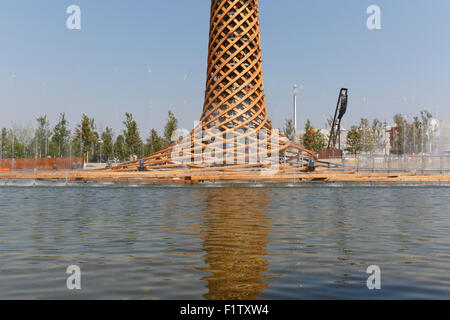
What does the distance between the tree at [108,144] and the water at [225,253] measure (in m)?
48.5

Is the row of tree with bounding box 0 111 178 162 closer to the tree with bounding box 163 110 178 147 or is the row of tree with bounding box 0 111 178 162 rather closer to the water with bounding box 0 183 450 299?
the tree with bounding box 163 110 178 147

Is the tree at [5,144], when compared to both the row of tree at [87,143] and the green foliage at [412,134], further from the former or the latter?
the green foliage at [412,134]

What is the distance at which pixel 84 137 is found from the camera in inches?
2158

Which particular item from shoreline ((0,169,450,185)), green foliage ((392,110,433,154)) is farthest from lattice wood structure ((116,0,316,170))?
green foliage ((392,110,433,154))

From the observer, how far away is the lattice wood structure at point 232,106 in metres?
22.8

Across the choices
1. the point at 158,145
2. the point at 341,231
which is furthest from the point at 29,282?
the point at 158,145

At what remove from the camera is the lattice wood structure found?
22.8m

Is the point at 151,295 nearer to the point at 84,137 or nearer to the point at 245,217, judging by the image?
the point at 245,217

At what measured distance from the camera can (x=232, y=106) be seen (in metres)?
22.9

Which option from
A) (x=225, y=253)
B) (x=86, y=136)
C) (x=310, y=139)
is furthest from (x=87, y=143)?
(x=225, y=253)

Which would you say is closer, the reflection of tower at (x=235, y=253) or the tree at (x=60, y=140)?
the reflection of tower at (x=235, y=253)

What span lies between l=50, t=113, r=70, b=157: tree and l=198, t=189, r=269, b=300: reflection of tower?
50.5 m

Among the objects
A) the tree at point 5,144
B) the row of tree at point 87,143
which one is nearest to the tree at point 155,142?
the row of tree at point 87,143
